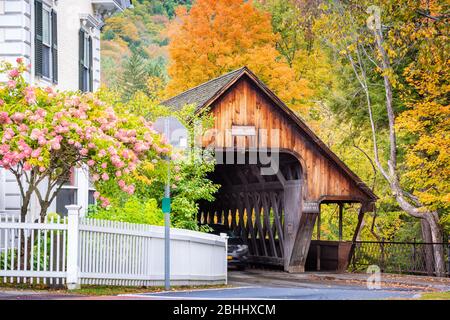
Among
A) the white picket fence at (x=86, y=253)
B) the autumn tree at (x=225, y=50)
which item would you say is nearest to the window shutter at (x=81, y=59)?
the white picket fence at (x=86, y=253)

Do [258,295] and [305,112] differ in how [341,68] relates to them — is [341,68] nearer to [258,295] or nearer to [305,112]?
[305,112]

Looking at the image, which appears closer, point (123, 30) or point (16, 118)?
point (16, 118)

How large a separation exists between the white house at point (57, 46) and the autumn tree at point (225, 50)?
638 inches

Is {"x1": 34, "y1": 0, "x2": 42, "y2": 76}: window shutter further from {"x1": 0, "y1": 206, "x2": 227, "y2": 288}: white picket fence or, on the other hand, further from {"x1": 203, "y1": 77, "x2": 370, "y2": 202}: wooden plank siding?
{"x1": 203, "y1": 77, "x2": 370, "y2": 202}: wooden plank siding

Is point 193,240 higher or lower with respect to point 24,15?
lower

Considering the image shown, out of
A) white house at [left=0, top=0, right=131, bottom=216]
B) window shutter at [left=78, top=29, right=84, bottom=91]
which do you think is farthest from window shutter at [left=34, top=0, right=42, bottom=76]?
window shutter at [left=78, top=29, right=84, bottom=91]

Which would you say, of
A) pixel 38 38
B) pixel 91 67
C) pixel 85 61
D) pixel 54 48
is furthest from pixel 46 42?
pixel 91 67

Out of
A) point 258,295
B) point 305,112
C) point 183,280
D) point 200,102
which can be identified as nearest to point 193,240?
point 183,280

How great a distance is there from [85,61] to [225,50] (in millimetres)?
20268

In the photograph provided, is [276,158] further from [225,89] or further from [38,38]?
[38,38]

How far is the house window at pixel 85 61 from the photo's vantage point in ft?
96.2

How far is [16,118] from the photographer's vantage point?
64.5 feet
